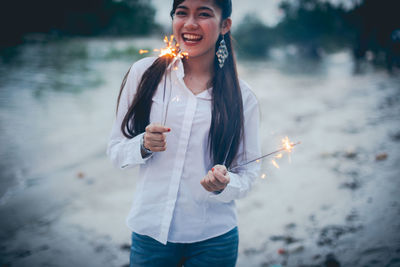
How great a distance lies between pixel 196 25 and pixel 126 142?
0.88m

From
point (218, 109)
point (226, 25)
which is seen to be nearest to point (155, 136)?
point (218, 109)

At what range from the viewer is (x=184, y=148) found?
1.67 metres

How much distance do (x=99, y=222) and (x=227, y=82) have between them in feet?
10.7

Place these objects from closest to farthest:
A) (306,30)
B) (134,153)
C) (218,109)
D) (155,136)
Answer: (155,136) < (134,153) < (218,109) < (306,30)

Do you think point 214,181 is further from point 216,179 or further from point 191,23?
point 191,23

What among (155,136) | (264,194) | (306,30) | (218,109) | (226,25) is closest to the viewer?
(155,136)

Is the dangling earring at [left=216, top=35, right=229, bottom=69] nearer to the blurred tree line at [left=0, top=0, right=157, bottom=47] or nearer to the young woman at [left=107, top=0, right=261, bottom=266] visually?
the young woman at [left=107, top=0, right=261, bottom=266]

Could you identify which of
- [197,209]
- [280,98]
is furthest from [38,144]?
[280,98]

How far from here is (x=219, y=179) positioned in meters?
1.46

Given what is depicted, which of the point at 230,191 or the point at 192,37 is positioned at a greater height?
the point at 192,37

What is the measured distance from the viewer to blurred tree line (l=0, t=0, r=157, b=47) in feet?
133

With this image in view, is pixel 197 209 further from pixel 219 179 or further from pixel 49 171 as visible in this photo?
pixel 49 171

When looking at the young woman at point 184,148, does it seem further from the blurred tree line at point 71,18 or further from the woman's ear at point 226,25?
the blurred tree line at point 71,18

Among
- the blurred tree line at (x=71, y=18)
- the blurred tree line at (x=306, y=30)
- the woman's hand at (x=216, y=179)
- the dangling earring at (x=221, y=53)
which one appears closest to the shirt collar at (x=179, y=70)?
the dangling earring at (x=221, y=53)
